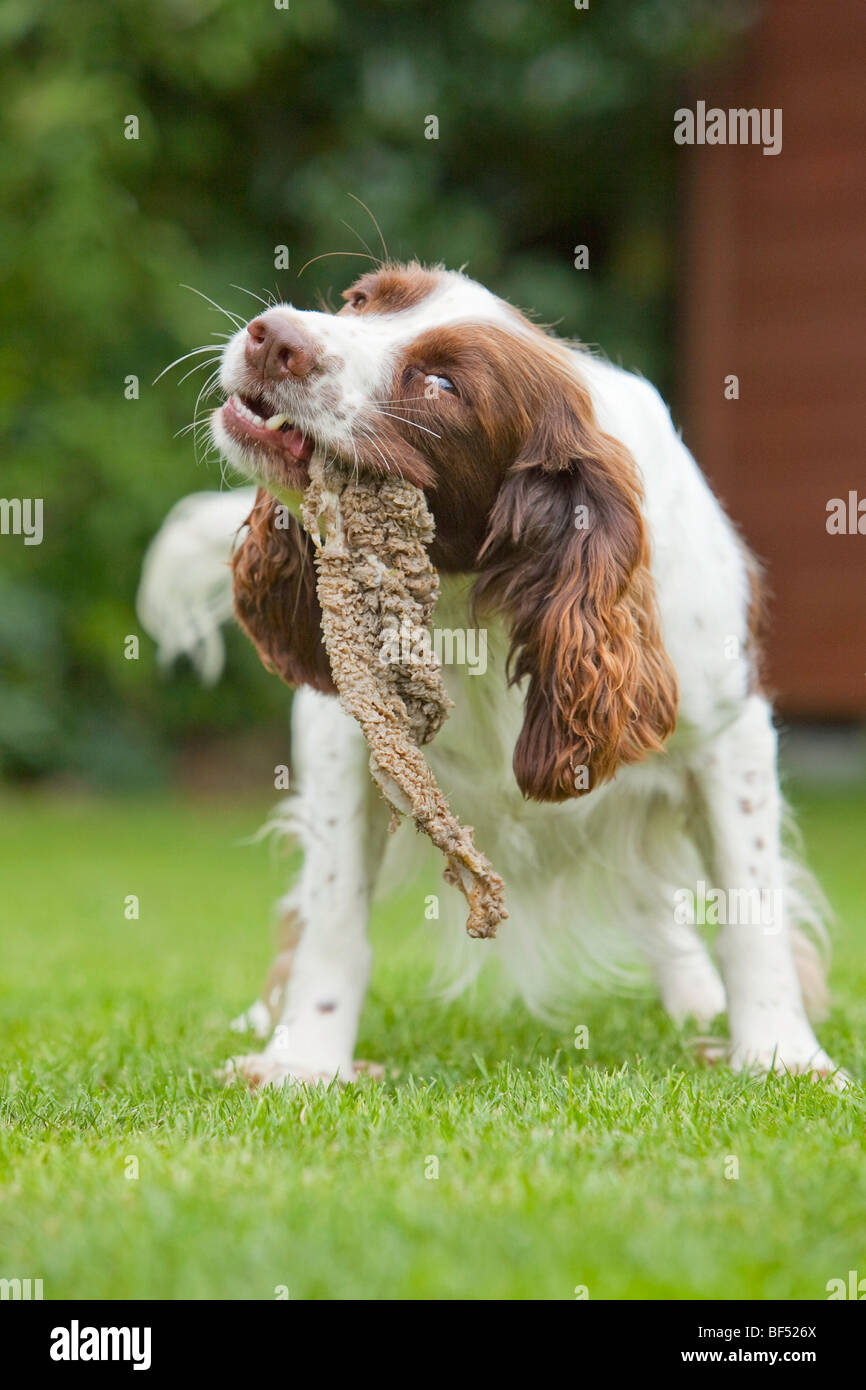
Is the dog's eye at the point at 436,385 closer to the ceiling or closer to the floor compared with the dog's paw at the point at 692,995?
closer to the ceiling

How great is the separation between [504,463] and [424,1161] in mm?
1268

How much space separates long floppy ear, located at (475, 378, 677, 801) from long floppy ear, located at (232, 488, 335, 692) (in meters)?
0.39

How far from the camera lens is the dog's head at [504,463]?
2.77 metres

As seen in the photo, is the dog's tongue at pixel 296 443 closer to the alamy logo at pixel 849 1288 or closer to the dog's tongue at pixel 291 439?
the dog's tongue at pixel 291 439

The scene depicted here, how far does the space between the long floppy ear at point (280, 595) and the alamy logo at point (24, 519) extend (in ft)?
28.9

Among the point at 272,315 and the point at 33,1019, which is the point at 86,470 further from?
the point at 272,315

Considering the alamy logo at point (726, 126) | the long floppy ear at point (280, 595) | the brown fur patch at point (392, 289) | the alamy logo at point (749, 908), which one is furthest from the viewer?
the alamy logo at point (726, 126)

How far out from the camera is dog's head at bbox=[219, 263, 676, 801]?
2.77 meters

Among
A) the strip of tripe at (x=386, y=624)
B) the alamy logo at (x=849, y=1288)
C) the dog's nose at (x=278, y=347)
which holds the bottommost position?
the alamy logo at (x=849, y=1288)

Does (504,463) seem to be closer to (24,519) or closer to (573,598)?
(573,598)

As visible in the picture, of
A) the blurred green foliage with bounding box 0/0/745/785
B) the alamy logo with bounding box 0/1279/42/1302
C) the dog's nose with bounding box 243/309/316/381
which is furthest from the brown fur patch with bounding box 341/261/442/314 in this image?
the blurred green foliage with bounding box 0/0/745/785
